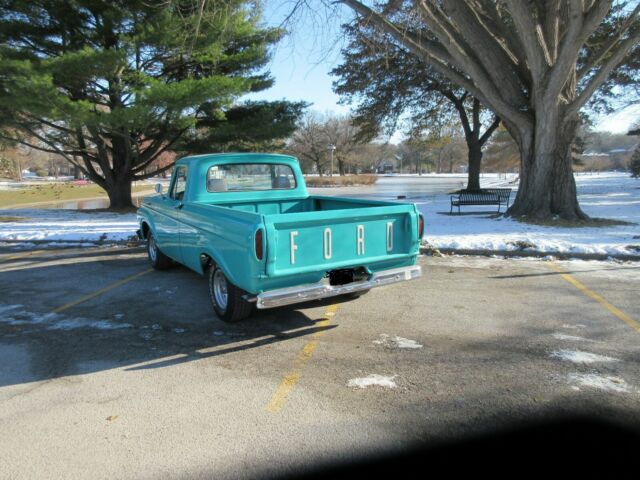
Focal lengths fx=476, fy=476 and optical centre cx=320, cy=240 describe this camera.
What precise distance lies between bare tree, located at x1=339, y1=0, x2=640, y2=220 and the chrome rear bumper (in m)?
8.21

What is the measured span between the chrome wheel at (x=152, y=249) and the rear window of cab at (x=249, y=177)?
6.84 feet

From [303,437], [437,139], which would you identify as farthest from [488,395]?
[437,139]

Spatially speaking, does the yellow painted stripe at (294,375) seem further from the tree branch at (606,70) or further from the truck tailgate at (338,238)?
the tree branch at (606,70)

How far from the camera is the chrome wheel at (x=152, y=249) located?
794 cm

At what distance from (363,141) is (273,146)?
8379 millimetres

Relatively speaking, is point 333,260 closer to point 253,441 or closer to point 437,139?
point 253,441

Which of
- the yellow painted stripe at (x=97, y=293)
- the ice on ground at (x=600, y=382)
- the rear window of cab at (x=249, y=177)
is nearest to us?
the ice on ground at (x=600, y=382)

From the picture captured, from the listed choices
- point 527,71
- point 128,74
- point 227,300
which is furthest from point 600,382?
point 128,74

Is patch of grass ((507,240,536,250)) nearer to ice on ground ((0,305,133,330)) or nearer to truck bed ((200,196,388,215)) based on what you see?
truck bed ((200,196,388,215))

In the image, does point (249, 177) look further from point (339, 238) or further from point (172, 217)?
point (339, 238)

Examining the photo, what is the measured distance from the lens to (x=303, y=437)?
9.93 ft

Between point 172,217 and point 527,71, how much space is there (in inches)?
450

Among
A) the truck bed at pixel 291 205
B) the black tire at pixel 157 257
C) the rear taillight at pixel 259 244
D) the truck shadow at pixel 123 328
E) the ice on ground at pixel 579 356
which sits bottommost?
the ice on ground at pixel 579 356

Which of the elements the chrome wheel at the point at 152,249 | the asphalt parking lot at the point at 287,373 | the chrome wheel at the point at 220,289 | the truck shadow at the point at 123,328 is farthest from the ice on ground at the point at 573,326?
the chrome wheel at the point at 152,249
